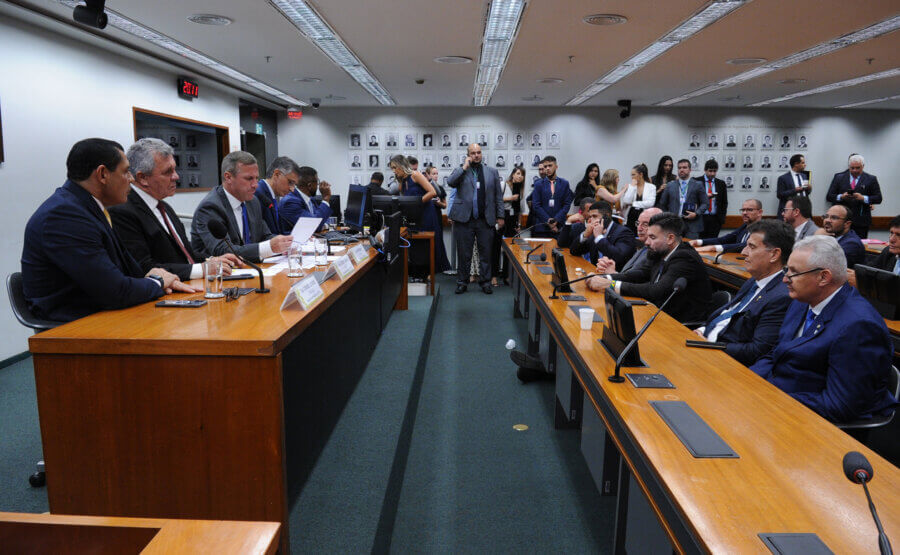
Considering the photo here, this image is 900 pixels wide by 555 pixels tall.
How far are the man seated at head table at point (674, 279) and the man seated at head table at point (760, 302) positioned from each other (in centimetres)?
50

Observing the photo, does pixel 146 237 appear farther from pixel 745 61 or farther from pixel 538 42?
pixel 745 61

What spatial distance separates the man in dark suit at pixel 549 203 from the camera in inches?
293

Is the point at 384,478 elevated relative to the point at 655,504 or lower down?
lower down

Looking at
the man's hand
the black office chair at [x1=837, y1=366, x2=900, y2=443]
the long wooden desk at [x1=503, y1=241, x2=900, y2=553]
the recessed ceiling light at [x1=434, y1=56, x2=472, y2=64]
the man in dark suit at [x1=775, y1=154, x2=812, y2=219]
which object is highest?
the recessed ceiling light at [x1=434, y1=56, x2=472, y2=64]

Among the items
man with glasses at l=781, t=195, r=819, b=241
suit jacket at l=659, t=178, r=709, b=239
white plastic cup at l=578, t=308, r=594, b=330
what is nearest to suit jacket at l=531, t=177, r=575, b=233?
suit jacket at l=659, t=178, r=709, b=239

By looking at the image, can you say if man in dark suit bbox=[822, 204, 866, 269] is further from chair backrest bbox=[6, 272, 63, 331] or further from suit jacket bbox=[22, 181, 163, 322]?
chair backrest bbox=[6, 272, 63, 331]

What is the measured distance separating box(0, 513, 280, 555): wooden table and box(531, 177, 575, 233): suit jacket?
269 inches

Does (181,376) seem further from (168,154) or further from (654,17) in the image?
(654,17)

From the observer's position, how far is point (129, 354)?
1755mm

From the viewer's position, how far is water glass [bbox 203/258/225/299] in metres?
2.41

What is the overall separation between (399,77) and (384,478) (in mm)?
5942

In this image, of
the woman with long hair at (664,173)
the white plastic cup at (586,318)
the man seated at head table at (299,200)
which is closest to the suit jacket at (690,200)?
the woman with long hair at (664,173)

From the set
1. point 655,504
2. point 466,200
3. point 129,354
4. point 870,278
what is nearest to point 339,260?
point 129,354

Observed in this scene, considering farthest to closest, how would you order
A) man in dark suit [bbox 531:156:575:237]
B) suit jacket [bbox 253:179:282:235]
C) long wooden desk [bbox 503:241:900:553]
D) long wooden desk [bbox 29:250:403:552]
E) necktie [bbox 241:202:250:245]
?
1. man in dark suit [bbox 531:156:575:237]
2. suit jacket [bbox 253:179:282:235]
3. necktie [bbox 241:202:250:245]
4. long wooden desk [bbox 29:250:403:552]
5. long wooden desk [bbox 503:241:900:553]
